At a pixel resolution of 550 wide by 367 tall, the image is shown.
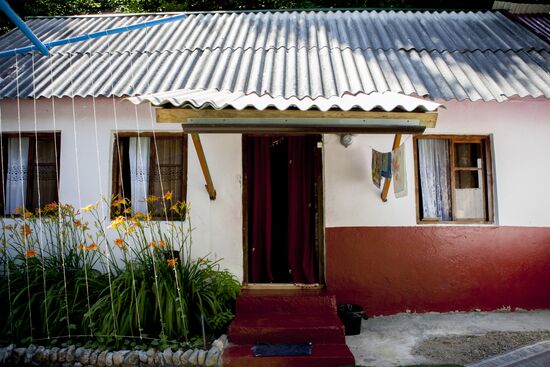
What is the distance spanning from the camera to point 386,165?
5977 mm

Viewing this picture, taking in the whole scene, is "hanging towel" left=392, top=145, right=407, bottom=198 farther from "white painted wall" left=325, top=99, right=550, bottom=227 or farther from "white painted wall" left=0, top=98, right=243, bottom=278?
"white painted wall" left=0, top=98, right=243, bottom=278

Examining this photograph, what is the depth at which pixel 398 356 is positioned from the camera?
4.91 m

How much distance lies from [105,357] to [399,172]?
438cm

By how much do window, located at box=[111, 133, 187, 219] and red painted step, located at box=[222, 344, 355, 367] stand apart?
9.01ft

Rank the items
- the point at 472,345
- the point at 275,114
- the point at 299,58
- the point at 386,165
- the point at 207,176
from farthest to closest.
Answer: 1. the point at 299,58
2. the point at 207,176
3. the point at 386,165
4. the point at 472,345
5. the point at 275,114

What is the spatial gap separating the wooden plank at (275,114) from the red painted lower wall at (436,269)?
2.41 metres

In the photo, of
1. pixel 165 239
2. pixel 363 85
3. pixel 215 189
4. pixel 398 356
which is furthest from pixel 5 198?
pixel 398 356

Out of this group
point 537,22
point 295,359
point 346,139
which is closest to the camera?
point 295,359

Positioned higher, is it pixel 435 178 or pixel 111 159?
pixel 111 159

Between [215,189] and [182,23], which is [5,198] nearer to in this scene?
[215,189]

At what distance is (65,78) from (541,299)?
8.37m

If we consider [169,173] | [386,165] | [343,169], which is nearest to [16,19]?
[169,173]

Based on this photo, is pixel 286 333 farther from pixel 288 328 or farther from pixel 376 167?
pixel 376 167

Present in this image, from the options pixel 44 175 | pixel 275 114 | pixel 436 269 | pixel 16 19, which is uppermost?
pixel 16 19
